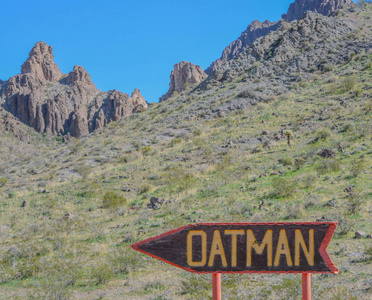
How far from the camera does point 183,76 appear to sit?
376ft

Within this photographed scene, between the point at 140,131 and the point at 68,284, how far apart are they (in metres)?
32.6

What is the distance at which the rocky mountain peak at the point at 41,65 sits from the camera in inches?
5384

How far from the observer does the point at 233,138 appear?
2916 cm

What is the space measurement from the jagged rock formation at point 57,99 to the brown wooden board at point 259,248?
376ft

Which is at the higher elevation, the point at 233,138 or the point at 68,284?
the point at 233,138

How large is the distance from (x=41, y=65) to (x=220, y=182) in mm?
143006

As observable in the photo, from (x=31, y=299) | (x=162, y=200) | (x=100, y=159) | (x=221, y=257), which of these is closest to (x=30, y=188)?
(x=100, y=159)

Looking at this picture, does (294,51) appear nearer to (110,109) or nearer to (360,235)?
(360,235)

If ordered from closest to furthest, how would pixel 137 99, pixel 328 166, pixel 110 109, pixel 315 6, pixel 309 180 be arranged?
pixel 309 180 → pixel 328 166 → pixel 110 109 → pixel 137 99 → pixel 315 6

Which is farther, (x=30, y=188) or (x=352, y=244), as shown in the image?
(x=30, y=188)

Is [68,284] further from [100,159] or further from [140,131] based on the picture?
[140,131]

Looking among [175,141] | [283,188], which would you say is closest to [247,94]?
[175,141]

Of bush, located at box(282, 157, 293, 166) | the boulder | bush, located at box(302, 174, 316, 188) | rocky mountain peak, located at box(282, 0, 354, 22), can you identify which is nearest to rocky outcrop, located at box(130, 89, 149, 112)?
rocky mountain peak, located at box(282, 0, 354, 22)

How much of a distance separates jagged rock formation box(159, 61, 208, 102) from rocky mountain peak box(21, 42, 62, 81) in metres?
60.2
